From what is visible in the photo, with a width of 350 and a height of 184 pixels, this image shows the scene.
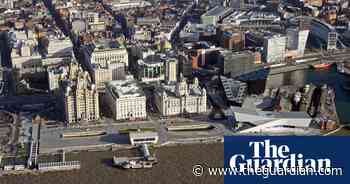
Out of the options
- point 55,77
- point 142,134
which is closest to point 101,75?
point 55,77

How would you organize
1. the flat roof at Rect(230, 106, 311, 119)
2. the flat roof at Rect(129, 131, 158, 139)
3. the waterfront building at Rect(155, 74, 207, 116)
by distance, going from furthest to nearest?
the waterfront building at Rect(155, 74, 207, 116), the flat roof at Rect(230, 106, 311, 119), the flat roof at Rect(129, 131, 158, 139)

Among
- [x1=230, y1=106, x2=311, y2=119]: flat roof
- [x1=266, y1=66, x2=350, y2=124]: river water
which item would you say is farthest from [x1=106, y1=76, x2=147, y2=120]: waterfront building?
[x1=266, y1=66, x2=350, y2=124]: river water

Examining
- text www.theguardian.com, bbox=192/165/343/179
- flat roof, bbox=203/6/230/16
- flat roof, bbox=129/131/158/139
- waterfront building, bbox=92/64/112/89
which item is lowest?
flat roof, bbox=129/131/158/139

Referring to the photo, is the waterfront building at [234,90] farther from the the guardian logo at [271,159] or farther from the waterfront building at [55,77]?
the the guardian logo at [271,159]

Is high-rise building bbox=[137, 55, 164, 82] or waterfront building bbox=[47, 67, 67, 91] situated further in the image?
high-rise building bbox=[137, 55, 164, 82]

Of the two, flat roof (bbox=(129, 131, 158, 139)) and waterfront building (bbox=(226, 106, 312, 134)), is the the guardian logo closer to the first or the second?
flat roof (bbox=(129, 131, 158, 139))

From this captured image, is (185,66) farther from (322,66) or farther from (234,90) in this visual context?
(322,66)

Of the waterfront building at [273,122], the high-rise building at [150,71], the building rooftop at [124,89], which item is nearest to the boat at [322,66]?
the high-rise building at [150,71]
